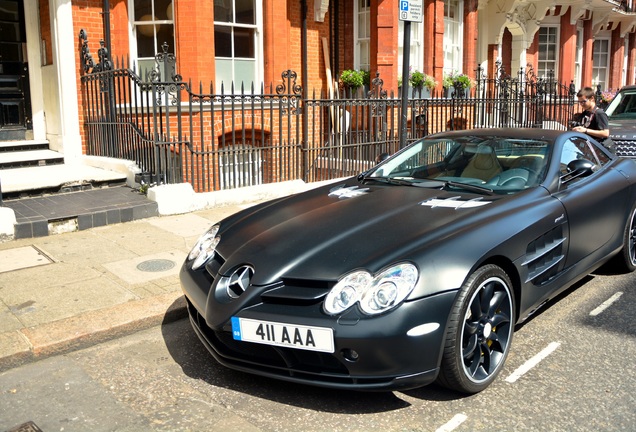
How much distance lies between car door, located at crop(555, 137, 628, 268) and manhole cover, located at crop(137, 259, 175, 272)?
3.60 meters

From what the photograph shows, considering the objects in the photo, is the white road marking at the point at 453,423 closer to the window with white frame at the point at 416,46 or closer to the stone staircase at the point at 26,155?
the stone staircase at the point at 26,155

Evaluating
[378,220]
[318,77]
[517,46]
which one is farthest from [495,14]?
[378,220]

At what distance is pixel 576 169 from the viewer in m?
4.77

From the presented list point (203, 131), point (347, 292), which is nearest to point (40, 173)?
point (203, 131)

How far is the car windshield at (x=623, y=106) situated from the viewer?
36.2 feet

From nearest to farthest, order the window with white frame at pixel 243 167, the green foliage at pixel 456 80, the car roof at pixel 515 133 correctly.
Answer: the car roof at pixel 515 133 → the window with white frame at pixel 243 167 → the green foliage at pixel 456 80

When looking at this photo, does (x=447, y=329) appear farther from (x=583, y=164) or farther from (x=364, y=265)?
(x=583, y=164)

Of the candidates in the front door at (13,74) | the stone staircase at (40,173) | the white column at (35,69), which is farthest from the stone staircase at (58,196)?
the white column at (35,69)

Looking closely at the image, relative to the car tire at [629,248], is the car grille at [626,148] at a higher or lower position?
higher

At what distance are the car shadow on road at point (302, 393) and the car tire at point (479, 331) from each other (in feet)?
0.63

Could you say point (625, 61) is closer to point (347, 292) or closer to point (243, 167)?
point (243, 167)

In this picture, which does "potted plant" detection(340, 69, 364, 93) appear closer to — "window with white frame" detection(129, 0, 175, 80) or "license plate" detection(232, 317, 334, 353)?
"window with white frame" detection(129, 0, 175, 80)

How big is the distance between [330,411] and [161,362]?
134 centimetres

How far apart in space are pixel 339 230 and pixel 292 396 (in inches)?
40.6
